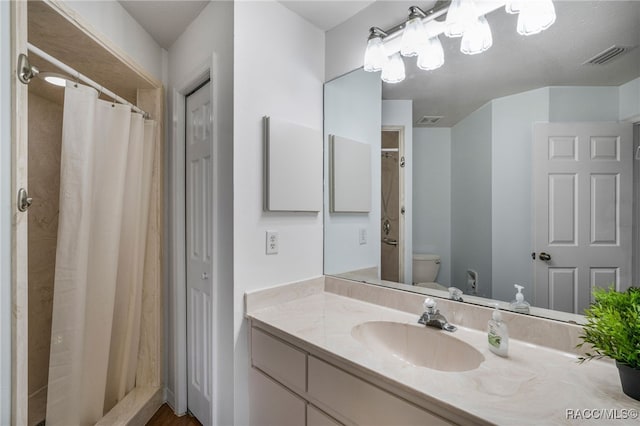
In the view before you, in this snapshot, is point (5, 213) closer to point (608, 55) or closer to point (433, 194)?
point (433, 194)

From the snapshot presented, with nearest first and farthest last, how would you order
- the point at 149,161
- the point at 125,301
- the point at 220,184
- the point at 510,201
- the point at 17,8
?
the point at 17,8, the point at 510,201, the point at 220,184, the point at 125,301, the point at 149,161

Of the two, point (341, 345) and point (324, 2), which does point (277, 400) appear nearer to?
point (341, 345)

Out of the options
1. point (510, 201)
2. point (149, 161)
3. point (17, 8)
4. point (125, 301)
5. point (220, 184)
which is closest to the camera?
point (17, 8)

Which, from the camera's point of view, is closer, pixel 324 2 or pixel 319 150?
pixel 324 2

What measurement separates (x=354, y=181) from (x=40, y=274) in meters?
2.08

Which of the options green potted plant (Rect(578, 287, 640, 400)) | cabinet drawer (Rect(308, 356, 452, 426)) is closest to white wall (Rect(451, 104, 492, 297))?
green potted plant (Rect(578, 287, 640, 400))

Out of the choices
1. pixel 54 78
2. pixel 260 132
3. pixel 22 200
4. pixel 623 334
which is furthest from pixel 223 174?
pixel 623 334

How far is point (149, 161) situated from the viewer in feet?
5.84

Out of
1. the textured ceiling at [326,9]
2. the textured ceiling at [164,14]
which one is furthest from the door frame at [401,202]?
the textured ceiling at [164,14]

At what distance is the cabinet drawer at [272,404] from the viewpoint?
111 cm

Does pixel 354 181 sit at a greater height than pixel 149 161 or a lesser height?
lesser

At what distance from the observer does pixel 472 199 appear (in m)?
1.24

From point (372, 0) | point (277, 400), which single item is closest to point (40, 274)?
point (277, 400)

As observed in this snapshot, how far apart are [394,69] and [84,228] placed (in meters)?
1.68
